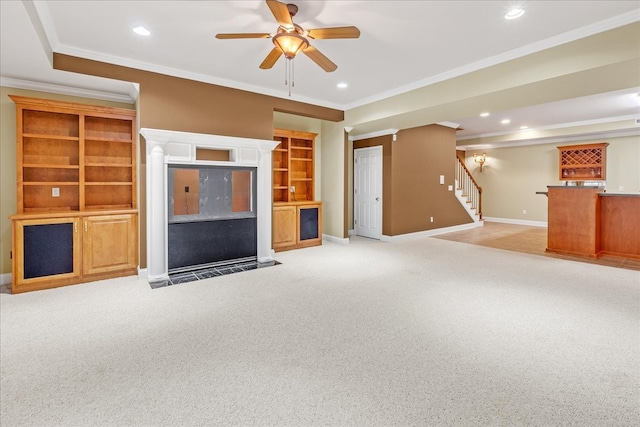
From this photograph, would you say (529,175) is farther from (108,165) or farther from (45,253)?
(45,253)

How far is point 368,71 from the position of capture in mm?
4586

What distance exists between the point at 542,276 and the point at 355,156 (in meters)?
4.87

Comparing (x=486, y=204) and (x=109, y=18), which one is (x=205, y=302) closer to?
(x=109, y=18)

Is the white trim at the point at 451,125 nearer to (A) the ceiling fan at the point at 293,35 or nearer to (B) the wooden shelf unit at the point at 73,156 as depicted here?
(A) the ceiling fan at the point at 293,35

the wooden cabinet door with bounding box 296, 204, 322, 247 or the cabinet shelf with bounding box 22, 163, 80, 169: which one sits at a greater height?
the cabinet shelf with bounding box 22, 163, 80, 169

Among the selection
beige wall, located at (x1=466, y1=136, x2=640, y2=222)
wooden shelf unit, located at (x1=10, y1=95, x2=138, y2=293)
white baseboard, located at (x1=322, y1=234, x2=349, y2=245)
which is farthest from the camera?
beige wall, located at (x1=466, y1=136, x2=640, y2=222)

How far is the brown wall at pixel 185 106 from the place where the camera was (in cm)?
409

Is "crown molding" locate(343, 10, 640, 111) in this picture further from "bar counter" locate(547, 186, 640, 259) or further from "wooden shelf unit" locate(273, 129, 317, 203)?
"bar counter" locate(547, 186, 640, 259)

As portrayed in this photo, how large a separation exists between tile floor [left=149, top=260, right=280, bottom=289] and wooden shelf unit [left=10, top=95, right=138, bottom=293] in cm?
67

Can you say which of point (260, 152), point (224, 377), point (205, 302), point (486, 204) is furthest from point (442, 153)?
point (224, 377)

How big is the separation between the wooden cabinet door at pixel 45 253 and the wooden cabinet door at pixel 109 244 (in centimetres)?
11

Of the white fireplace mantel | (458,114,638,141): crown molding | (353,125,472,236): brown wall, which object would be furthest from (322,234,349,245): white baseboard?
(458,114,638,141): crown molding

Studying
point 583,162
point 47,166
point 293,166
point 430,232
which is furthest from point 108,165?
point 583,162

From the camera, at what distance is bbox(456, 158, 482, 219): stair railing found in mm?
9383
